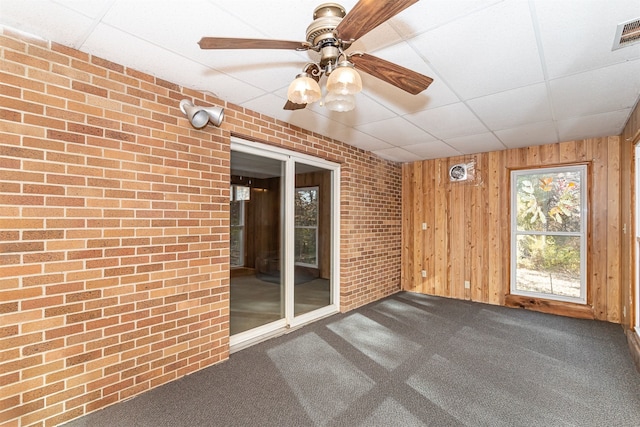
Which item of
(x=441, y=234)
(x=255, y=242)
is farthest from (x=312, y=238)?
(x=441, y=234)

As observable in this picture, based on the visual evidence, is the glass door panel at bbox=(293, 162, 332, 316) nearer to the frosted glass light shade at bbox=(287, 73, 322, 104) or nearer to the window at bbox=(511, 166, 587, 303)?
the frosted glass light shade at bbox=(287, 73, 322, 104)

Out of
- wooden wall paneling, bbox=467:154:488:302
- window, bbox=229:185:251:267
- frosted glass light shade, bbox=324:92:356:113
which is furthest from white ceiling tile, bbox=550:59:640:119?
window, bbox=229:185:251:267

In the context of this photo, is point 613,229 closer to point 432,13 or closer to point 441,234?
point 441,234

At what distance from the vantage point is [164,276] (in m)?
2.33

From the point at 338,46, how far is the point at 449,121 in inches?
91.4

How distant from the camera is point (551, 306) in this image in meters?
4.18

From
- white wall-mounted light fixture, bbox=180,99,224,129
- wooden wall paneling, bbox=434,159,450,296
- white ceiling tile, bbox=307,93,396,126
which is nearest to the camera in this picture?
white wall-mounted light fixture, bbox=180,99,224,129

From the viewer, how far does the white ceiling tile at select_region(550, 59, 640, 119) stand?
217cm

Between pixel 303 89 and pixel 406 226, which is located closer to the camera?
pixel 303 89

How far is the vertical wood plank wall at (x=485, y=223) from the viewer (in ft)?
12.6

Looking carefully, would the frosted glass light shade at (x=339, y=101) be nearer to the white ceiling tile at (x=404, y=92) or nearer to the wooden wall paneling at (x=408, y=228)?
the white ceiling tile at (x=404, y=92)

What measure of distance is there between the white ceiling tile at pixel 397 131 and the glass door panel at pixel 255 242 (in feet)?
3.79

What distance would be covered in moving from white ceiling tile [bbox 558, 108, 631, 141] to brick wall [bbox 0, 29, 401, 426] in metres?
3.53

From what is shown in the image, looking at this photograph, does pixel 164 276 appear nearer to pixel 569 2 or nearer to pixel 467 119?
pixel 569 2
